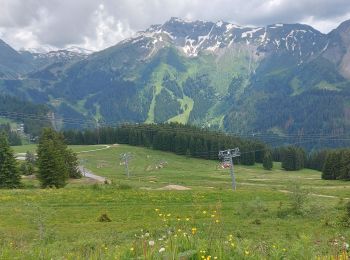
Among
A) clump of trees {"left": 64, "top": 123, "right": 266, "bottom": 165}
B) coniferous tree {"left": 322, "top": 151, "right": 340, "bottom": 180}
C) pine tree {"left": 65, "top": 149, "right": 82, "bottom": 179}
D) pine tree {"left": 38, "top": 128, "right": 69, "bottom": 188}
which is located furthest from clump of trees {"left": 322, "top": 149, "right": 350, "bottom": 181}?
pine tree {"left": 38, "top": 128, "right": 69, "bottom": 188}

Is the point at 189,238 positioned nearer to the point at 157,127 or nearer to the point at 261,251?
the point at 261,251

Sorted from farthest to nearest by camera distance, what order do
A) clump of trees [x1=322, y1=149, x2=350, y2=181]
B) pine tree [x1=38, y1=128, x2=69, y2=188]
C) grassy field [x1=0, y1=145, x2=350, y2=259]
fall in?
clump of trees [x1=322, y1=149, x2=350, y2=181]
pine tree [x1=38, y1=128, x2=69, y2=188]
grassy field [x1=0, y1=145, x2=350, y2=259]

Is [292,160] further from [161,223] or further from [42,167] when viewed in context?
[161,223]

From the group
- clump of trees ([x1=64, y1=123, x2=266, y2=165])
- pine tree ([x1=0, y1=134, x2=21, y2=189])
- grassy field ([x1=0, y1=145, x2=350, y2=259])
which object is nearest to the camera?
grassy field ([x1=0, y1=145, x2=350, y2=259])

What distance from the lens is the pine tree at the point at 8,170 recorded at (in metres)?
71.4

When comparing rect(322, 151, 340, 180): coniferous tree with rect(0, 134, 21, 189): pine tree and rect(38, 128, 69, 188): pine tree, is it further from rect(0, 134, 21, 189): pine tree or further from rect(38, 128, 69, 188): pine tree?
rect(0, 134, 21, 189): pine tree

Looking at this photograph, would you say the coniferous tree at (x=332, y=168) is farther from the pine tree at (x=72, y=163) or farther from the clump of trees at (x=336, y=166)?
the pine tree at (x=72, y=163)

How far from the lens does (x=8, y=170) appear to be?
71.6 meters

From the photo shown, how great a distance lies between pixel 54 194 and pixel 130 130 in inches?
5947

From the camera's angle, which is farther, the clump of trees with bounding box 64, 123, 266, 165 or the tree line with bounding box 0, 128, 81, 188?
the clump of trees with bounding box 64, 123, 266, 165

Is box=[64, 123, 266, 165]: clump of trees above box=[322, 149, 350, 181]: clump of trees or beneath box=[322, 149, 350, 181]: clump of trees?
above

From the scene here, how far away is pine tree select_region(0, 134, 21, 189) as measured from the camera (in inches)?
2810

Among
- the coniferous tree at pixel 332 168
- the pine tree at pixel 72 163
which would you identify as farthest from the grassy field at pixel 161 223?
the coniferous tree at pixel 332 168

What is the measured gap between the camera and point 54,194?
45.9 meters
